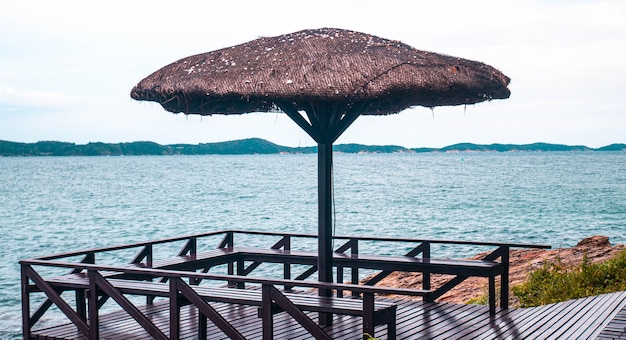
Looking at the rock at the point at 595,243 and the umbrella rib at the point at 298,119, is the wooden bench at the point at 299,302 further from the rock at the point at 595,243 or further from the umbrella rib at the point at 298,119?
the rock at the point at 595,243

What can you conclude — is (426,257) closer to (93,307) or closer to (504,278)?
(504,278)

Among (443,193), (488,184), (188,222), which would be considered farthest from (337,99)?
(488,184)

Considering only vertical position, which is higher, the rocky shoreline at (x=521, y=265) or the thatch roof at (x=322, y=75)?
the thatch roof at (x=322, y=75)

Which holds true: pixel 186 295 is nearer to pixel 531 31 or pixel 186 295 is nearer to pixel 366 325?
pixel 366 325

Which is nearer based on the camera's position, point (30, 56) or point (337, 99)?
point (337, 99)

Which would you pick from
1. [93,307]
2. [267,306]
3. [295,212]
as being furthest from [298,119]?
[295,212]

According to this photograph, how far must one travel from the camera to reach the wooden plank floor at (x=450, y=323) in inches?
304

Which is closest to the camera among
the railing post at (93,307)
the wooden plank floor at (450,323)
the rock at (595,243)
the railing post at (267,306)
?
the railing post at (267,306)

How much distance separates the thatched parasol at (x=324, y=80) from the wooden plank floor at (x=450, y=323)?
0.90 m

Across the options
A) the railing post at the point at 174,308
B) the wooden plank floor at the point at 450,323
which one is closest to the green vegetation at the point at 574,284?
the wooden plank floor at the point at 450,323

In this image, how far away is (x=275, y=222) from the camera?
160 ft

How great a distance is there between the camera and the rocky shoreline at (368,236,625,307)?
49.5ft

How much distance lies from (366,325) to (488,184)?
76666mm

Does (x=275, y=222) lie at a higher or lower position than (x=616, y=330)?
lower
